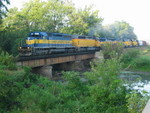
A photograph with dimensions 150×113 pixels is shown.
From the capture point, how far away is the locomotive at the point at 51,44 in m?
27.9

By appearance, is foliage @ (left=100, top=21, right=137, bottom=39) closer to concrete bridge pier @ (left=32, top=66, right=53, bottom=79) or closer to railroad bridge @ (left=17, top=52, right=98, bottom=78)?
railroad bridge @ (left=17, top=52, right=98, bottom=78)

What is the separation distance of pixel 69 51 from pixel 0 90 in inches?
1203

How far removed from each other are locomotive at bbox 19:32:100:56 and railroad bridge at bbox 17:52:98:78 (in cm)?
136

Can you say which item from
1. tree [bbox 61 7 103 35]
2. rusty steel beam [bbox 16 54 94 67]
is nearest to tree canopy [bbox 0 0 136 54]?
tree [bbox 61 7 103 35]

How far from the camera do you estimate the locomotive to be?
27.9 m

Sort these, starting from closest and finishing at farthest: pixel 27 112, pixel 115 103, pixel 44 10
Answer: pixel 27 112
pixel 115 103
pixel 44 10

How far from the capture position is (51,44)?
3189 cm

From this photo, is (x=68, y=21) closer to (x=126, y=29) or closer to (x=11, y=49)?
(x=11, y=49)

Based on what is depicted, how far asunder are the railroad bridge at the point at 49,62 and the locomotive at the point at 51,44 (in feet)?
4.46

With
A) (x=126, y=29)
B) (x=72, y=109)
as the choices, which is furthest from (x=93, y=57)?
(x=126, y=29)

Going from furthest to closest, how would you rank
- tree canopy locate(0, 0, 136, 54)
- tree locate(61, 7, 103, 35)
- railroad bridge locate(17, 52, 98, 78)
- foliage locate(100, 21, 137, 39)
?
foliage locate(100, 21, 137, 39), tree locate(61, 7, 103, 35), tree canopy locate(0, 0, 136, 54), railroad bridge locate(17, 52, 98, 78)

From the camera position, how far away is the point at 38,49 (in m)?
28.9

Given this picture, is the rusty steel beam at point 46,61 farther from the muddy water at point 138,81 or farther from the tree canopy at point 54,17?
the tree canopy at point 54,17

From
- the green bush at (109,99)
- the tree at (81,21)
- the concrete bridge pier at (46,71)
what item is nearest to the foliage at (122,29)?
the tree at (81,21)
